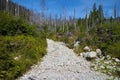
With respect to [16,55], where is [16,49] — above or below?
above

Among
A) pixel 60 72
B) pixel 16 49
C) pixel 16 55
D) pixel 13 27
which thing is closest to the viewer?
pixel 60 72

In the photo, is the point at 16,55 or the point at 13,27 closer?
the point at 16,55

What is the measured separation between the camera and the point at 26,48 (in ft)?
58.1

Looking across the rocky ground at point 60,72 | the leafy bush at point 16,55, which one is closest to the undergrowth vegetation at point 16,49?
the leafy bush at point 16,55

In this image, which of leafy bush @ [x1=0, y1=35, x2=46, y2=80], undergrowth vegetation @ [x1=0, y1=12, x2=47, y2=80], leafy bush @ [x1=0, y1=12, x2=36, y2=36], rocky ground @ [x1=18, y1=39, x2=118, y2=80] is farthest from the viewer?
leafy bush @ [x1=0, y1=12, x2=36, y2=36]

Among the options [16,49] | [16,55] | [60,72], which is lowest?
[60,72]

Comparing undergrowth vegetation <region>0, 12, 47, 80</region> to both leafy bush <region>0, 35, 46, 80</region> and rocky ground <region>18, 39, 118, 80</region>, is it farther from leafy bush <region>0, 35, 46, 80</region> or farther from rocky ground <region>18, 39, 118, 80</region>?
rocky ground <region>18, 39, 118, 80</region>

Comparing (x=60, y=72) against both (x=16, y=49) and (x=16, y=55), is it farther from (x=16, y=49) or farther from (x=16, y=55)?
(x=16, y=49)

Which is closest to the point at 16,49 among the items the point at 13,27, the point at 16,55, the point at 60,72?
the point at 16,55

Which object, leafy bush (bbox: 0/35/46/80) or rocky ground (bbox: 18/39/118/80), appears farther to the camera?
rocky ground (bbox: 18/39/118/80)

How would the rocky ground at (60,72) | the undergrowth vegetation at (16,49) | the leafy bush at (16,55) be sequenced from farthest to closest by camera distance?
the rocky ground at (60,72)
the undergrowth vegetation at (16,49)
the leafy bush at (16,55)

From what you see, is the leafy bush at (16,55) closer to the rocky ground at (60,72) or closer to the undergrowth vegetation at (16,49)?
the undergrowth vegetation at (16,49)

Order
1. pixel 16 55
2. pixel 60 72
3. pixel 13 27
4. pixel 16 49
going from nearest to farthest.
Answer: pixel 60 72 → pixel 16 55 → pixel 16 49 → pixel 13 27

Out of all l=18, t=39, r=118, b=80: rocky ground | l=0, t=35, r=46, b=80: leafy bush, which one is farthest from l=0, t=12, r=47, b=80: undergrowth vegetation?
l=18, t=39, r=118, b=80: rocky ground
